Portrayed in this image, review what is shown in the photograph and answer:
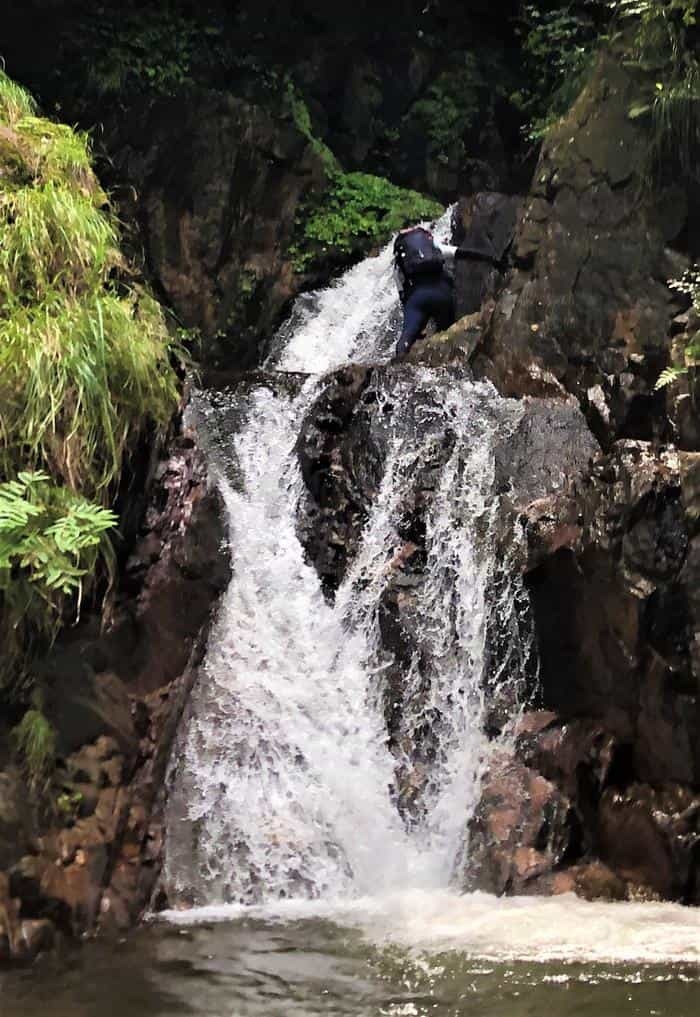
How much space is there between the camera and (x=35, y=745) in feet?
13.5

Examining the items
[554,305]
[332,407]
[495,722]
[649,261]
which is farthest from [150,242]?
[495,722]

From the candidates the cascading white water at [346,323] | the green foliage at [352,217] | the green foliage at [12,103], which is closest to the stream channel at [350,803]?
the cascading white water at [346,323]

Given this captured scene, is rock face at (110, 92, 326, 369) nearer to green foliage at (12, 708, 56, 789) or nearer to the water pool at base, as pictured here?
green foliage at (12, 708, 56, 789)

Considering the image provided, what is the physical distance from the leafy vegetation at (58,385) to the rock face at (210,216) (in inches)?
249

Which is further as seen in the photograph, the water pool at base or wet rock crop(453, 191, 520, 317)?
wet rock crop(453, 191, 520, 317)

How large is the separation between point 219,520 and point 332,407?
2.53m

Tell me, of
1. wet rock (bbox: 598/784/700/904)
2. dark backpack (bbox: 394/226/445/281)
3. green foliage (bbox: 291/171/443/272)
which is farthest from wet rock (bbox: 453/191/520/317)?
wet rock (bbox: 598/784/700/904)

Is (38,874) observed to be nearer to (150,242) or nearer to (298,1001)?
(298,1001)

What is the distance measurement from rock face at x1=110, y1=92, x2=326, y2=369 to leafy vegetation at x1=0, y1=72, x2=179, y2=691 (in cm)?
633

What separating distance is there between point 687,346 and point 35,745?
14.6ft

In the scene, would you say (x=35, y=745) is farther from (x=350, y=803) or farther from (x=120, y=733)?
(x=350, y=803)

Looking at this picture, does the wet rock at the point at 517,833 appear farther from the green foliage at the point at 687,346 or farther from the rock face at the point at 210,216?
the rock face at the point at 210,216

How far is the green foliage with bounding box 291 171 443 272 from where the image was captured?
12.0 meters

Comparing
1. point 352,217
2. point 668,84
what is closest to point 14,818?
point 668,84
